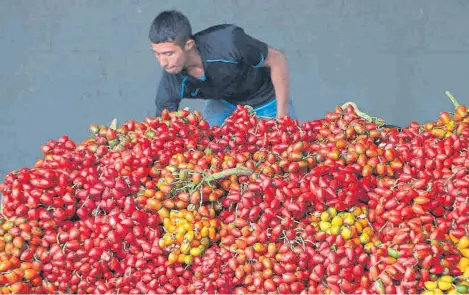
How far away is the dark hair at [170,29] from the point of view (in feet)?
10.2

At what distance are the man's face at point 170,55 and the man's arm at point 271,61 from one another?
350 millimetres

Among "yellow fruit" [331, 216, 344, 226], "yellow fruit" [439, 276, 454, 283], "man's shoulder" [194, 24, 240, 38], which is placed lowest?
"yellow fruit" [439, 276, 454, 283]

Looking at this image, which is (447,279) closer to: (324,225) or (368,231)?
(368,231)

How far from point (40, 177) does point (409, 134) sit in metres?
1.20

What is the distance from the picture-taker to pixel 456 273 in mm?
1795

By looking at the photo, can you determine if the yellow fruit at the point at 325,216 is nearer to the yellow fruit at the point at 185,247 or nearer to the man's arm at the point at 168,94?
the yellow fruit at the point at 185,247

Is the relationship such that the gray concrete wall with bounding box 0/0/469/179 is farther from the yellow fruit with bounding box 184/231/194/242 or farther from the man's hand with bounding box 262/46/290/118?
the yellow fruit with bounding box 184/231/194/242

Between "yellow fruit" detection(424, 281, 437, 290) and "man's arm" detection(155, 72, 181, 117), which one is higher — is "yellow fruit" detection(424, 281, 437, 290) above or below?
below

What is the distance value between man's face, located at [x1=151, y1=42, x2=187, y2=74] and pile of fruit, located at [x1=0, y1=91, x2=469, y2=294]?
3.09ft

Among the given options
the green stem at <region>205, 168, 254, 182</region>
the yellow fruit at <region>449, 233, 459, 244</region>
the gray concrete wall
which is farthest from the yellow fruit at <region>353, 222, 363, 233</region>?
the gray concrete wall

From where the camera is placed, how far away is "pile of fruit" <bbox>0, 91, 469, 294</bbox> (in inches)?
73.7

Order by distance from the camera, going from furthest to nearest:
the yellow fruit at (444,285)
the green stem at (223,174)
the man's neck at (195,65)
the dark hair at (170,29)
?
the man's neck at (195,65) → the dark hair at (170,29) → the green stem at (223,174) → the yellow fruit at (444,285)

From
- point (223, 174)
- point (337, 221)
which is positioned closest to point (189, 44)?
point (223, 174)

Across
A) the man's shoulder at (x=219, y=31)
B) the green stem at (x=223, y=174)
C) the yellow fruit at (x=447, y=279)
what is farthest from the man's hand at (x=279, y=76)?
the yellow fruit at (x=447, y=279)
